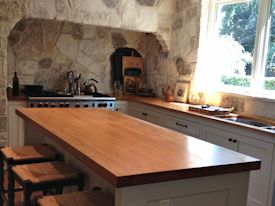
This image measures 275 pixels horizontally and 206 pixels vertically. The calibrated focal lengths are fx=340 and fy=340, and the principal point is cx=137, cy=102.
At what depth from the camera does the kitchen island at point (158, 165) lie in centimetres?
146

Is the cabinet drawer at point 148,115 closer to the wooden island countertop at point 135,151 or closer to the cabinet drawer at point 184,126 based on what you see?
the cabinet drawer at point 184,126

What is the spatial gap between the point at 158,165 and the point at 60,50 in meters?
3.55

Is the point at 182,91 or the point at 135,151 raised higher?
the point at 182,91

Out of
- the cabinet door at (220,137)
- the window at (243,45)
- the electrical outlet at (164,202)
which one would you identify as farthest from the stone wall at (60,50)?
the electrical outlet at (164,202)

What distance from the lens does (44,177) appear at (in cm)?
203

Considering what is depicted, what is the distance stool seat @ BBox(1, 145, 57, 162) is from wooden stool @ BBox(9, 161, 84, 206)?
0.19m

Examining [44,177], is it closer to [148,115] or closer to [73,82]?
[148,115]

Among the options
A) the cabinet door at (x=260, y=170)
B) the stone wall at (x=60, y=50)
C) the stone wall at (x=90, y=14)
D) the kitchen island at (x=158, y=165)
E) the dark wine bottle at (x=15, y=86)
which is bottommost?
the cabinet door at (x=260, y=170)

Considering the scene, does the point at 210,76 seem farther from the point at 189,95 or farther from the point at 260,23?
the point at 260,23

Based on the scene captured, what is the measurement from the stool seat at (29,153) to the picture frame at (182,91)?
235cm

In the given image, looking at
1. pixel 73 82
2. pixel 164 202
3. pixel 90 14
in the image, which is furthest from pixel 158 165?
pixel 73 82

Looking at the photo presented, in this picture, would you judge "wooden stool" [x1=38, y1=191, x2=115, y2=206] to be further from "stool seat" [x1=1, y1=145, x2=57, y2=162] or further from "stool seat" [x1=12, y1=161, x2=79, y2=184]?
"stool seat" [x1=1, y1=145, x2=57, y2=162]

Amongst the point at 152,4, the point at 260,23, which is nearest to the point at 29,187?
the point at 260,23

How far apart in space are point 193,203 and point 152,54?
3.84 meters
